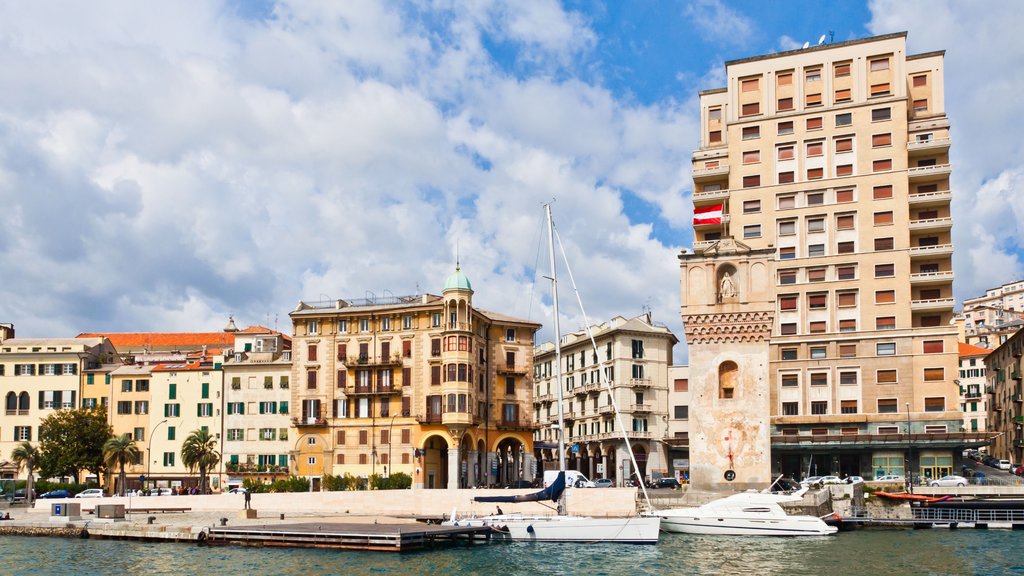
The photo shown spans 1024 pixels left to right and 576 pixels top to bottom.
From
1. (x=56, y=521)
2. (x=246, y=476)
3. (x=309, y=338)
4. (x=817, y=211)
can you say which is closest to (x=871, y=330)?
(x=817, y=211)

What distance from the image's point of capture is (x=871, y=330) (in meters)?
94.4

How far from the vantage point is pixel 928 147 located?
9550cm

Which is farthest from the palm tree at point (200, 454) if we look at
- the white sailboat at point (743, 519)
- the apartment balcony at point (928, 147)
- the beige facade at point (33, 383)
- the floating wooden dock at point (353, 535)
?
the apartment balcony at point (928, 147)

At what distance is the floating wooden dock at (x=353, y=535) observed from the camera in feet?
177

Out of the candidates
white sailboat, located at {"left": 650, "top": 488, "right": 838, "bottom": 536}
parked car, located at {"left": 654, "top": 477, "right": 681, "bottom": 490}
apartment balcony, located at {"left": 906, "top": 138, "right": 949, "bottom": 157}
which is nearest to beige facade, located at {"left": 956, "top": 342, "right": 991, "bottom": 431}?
apartment balcony, located at {"left": 906, "top": 138, "right": 949, "bottom": 157}

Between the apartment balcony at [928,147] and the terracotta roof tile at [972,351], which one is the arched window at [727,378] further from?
the terracotta roof tile at [972,351]

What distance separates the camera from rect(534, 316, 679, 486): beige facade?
11119 cm

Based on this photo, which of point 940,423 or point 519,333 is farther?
point 519,333

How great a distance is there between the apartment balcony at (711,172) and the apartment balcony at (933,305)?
22056 mm

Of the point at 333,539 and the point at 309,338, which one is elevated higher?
the point at 309,338

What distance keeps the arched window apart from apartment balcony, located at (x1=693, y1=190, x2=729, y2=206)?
133 feet

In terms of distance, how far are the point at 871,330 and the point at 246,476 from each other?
6079 centimetres

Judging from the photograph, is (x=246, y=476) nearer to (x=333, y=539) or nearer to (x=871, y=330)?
(x=333, y=539)

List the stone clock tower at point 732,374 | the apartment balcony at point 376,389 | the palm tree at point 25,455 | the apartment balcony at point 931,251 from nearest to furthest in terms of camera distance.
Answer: the stone clock tower at point 732,374, the apartment balcony at point 931,251, the apartment balcony at point 376,389, the palm tree at point 25,455
